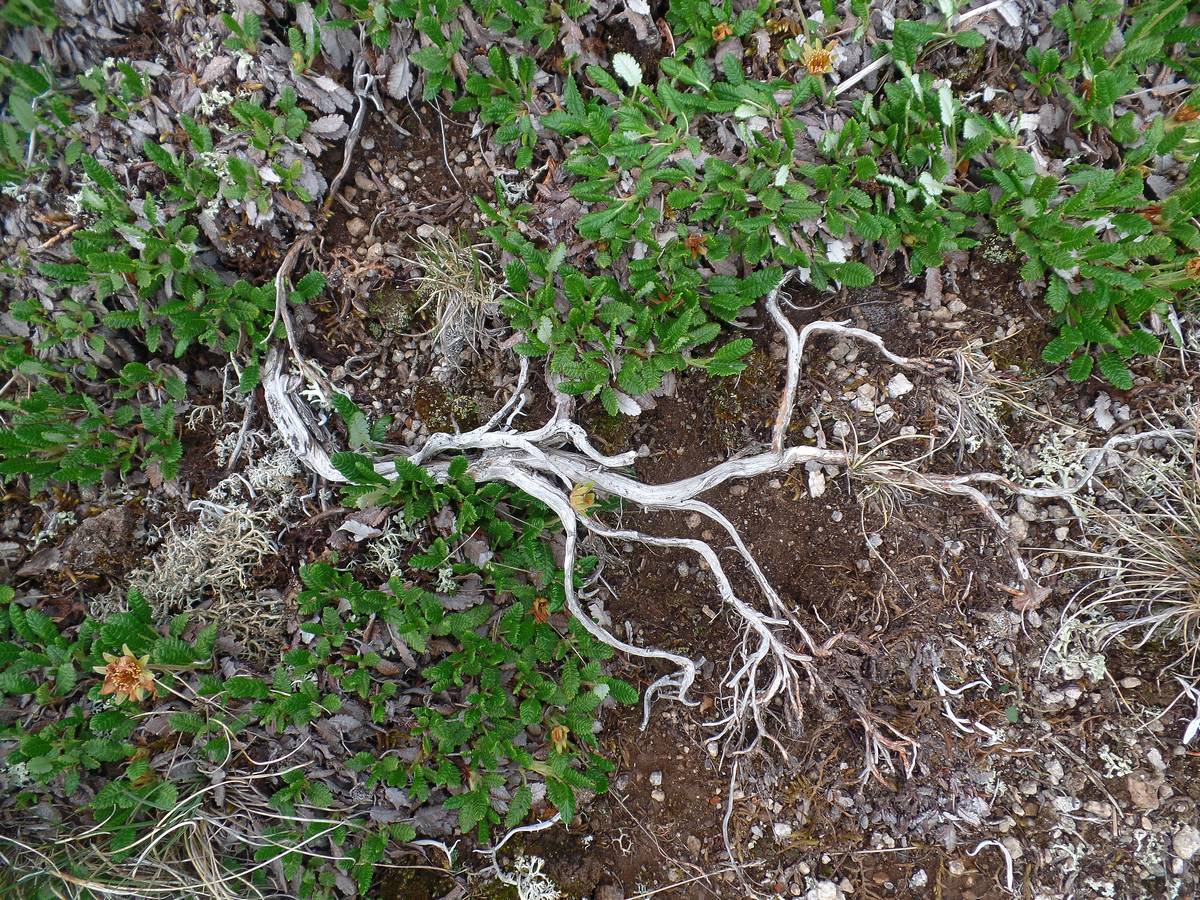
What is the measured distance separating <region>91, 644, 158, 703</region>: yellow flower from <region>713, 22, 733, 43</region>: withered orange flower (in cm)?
304

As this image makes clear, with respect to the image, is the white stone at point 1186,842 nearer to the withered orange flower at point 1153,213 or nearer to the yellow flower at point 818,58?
the withered orange flower at point 1153,213

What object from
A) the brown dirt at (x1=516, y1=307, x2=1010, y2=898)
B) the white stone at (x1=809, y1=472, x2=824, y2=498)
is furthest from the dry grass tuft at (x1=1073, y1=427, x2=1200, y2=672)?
the white stone at (x1=809, y1=472, x2=824, y2=498)

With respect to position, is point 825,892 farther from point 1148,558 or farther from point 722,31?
point 722,31

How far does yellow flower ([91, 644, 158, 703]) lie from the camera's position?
2387 millimetres

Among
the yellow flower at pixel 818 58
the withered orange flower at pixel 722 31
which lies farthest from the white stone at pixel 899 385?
the withered orange flower at pixel 722 31

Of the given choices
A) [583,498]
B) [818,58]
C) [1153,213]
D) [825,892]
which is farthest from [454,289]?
[825,892]

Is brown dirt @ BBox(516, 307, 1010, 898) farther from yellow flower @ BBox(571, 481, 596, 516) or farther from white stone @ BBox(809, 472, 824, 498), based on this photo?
yellow flower @ BBox(571, 481, 596, 516)

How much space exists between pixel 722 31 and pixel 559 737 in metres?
2.66

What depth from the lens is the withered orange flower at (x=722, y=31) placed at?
2.55 meters

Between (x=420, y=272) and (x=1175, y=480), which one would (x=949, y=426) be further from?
(x=420, y=272)

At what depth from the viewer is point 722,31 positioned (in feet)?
8.40

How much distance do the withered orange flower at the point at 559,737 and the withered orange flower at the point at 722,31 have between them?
2621mm

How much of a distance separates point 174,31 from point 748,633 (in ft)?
10.6

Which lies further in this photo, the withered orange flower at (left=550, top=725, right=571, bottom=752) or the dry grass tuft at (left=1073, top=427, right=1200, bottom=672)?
the withered orange flower at (left=550, top=725, right=571, bottom=752)
